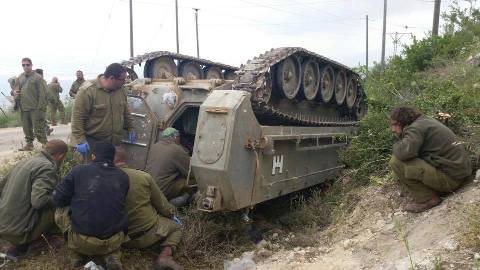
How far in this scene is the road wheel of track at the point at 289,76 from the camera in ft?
24.1

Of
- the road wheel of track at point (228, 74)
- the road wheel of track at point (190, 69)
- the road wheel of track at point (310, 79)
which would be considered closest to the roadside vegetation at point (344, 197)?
the road wheel of track at point (310, 79)

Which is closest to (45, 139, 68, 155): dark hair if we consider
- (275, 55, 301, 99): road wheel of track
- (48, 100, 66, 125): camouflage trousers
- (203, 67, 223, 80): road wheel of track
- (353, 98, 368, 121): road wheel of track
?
(275, 55, 301, 99): road wheel of track

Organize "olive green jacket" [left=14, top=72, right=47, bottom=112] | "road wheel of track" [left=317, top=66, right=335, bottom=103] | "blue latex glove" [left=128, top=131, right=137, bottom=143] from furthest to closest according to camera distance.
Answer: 1. "olive green jacket" [left=14, top=72, right=47, bottom=112]
2. "road wheel of track" [left=317, top=66, right=335, bottom=103]
3. "blue latex glove" [left=128, top=131, right=137, bottom=143]

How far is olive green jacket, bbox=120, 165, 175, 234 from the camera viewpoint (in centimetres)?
511

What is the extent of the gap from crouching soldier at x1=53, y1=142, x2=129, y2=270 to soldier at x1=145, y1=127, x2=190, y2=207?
1340 millimetres

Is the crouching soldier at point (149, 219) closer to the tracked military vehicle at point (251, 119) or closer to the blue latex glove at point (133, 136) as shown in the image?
the tracked military vehicle at point (251, 119)

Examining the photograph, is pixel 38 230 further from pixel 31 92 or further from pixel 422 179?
pixel 31 92

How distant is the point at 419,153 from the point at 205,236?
2423mm

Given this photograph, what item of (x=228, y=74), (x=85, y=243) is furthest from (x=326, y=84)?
(x=85, y=243)

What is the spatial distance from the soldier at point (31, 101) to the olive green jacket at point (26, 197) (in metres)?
4.74

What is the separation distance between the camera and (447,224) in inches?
190

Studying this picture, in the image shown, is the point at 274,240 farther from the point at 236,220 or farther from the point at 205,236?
the point at 205,236

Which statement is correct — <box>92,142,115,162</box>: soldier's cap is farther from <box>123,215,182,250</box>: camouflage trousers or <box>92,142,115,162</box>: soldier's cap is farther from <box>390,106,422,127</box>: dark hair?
<box>390,106,422,127</box>: dark hair

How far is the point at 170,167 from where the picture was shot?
6246 mm
